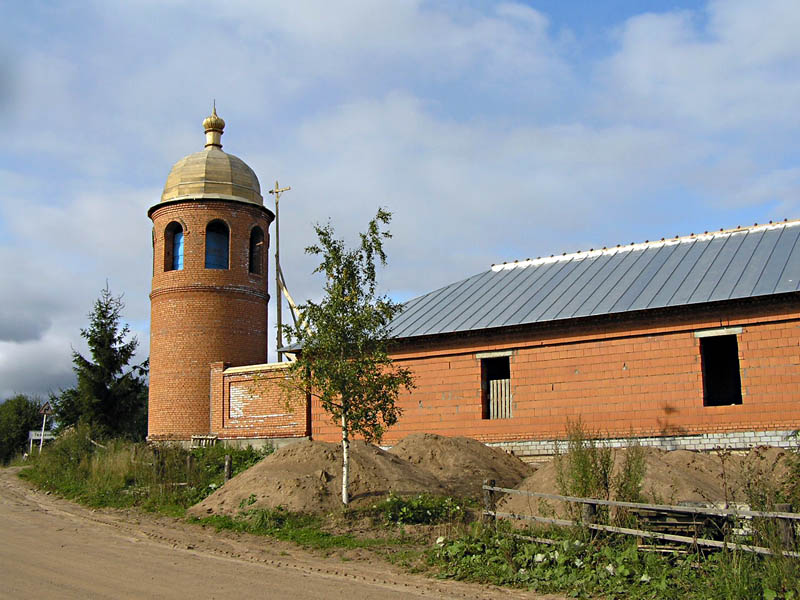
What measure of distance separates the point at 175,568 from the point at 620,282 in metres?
13.3

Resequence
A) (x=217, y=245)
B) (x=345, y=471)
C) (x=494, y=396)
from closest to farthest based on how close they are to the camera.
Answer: (x=345, y=471) → (x=494, y=396) → (x=217, y=245)

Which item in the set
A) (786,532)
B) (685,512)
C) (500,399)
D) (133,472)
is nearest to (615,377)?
(500,399)

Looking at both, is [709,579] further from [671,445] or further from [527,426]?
[527,426]

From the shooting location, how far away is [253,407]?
24500mm

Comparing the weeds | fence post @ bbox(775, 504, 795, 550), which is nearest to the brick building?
the weeds

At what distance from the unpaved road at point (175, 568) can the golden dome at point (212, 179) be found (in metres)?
14.2

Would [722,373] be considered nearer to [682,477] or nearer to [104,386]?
[682,477]

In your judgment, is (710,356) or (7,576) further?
(710,356)

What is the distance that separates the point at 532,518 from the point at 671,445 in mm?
7214

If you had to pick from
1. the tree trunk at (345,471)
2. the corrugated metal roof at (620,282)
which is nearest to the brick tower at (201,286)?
the corrugated metal roof at (620,282)

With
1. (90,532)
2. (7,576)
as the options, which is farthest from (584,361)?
(7,576)

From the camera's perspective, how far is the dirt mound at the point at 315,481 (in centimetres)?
1497

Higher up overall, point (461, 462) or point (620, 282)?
point (620, 282)

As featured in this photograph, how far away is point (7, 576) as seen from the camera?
1020cm
